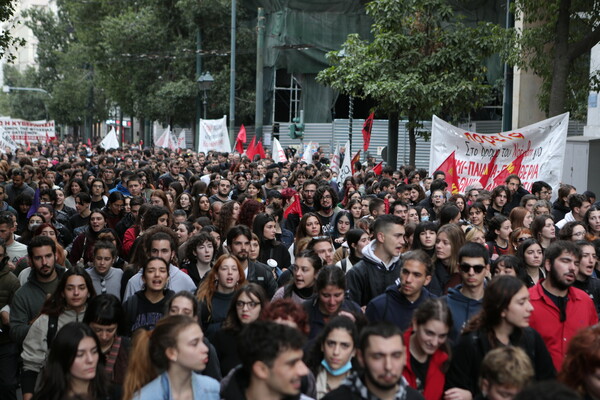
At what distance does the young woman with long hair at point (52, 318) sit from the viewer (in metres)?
6.32

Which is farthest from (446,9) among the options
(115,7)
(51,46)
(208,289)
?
(51,46)

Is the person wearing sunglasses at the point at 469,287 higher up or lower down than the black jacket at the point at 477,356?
higher up

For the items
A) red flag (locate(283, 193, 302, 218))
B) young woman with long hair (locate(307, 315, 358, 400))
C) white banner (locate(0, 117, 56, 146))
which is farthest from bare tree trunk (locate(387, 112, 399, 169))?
white banner (locate(0, 117, 56, 146))

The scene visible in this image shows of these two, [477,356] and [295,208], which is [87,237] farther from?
[477,356]

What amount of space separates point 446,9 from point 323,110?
1869 cm

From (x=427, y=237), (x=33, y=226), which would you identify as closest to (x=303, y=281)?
(x=427, y=237)

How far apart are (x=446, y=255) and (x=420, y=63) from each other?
1420 cm

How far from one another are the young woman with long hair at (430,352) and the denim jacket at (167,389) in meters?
1.11

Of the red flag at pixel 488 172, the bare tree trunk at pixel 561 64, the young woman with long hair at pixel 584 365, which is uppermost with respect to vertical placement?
the bare tree trunk at pixel 561 64

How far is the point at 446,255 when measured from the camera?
312 inches

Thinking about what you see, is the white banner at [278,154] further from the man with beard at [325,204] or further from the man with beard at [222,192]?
the man with beard at [325,204]

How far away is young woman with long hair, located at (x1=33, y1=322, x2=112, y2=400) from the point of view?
17.0 feet

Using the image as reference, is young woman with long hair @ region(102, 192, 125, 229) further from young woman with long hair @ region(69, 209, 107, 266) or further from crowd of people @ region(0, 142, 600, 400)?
young woman with long hair @ region(69, 209, 107, 266)

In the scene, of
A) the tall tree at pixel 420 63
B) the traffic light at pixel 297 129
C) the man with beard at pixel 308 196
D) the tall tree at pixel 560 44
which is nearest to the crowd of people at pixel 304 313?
the man with beard at pixel 308 196
